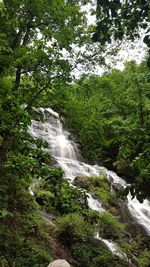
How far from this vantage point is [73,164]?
18531 millimetres

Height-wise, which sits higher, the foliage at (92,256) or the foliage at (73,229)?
the foliage at (73,229)

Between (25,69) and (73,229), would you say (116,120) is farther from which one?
(25,69)

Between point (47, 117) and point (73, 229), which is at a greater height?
point (47, 117)

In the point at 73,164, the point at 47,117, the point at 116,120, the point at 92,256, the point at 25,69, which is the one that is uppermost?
the point at 116,120

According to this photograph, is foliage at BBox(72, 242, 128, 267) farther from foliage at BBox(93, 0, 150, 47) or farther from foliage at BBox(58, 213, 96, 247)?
foliage at BBox(93, 0, 150, 47)

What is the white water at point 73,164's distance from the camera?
49.4 feet

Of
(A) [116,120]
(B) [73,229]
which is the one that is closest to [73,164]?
(A) [116,120]

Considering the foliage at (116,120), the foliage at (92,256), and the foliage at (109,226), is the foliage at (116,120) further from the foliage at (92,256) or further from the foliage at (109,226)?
the foliage at (92,256)

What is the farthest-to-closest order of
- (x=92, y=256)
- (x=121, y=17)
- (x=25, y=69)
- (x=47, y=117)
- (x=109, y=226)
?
1. (x=109, y=226)
2. (x=92, y=256)
3. (x=47, y=117)
4. (x=25, y=69)
5. (x=121, y=17)

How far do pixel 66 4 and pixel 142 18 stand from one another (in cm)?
438

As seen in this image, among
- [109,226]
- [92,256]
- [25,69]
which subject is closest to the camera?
[25,69]

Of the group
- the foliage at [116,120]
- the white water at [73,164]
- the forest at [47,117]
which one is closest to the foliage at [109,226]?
the forest at [47,117]

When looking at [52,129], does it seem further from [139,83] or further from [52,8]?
[52,8]

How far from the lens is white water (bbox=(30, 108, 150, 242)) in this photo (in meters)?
15.1
